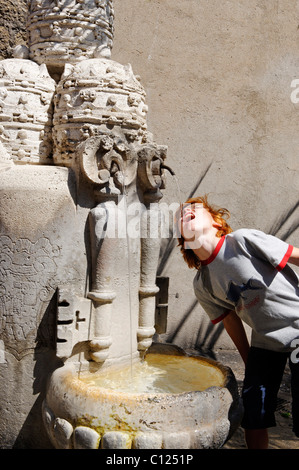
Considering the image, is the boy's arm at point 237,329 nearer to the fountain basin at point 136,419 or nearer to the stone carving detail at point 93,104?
the fountain basin at point 136,419

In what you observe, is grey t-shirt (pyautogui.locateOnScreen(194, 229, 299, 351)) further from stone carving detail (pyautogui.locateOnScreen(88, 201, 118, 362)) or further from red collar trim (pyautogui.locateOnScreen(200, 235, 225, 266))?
stone carving detail (pyautogui.locateOnScreen(88, 201, 118, 362))

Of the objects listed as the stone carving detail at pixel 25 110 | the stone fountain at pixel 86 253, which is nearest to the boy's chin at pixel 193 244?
the stone fountain at pixel 86 253

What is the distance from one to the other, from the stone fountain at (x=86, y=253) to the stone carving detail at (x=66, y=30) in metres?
0.02

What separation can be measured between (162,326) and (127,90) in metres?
1.28

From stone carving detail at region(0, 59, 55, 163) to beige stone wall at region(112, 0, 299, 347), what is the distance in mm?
1771

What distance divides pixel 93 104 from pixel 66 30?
556mm

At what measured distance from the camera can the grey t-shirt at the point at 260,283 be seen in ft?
7.42

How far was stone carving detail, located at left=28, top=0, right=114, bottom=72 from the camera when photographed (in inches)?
120

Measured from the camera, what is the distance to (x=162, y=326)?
9.84 ft

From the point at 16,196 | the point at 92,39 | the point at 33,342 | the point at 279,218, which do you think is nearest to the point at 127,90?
the point at 92,39

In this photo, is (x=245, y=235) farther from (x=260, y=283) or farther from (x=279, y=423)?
(x=279, y=423)

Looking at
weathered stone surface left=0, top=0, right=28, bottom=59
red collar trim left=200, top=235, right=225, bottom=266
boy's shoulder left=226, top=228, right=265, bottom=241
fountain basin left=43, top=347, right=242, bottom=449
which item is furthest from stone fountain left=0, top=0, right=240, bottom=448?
weathered stone surface left=0, top=0, right=28, bottom=59
